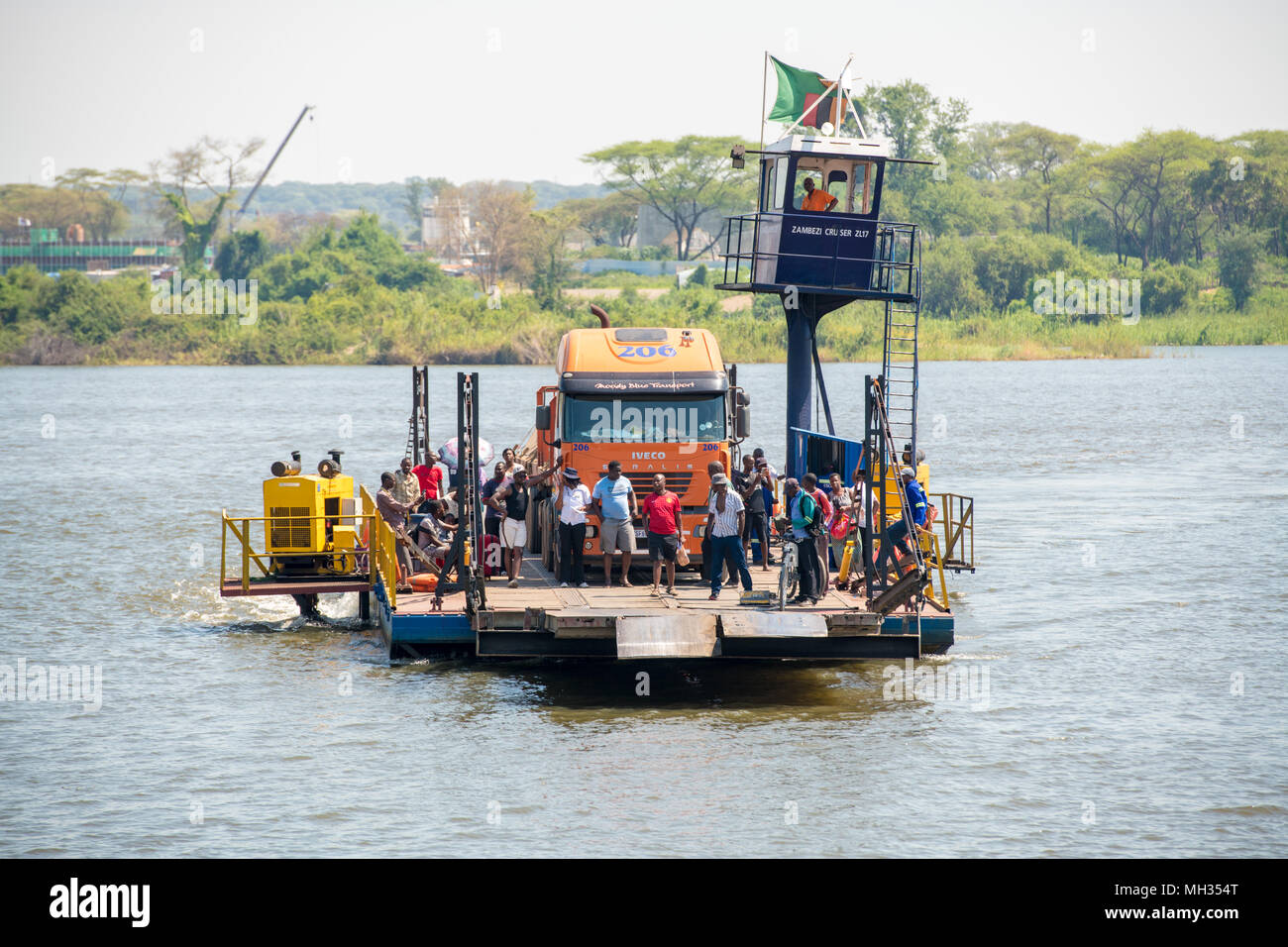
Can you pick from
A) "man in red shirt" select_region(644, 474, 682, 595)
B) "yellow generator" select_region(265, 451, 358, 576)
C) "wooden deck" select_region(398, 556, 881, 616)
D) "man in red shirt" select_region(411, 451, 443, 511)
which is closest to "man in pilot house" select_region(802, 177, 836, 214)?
"wooden deck" select_region(398, 556, 881, 616)

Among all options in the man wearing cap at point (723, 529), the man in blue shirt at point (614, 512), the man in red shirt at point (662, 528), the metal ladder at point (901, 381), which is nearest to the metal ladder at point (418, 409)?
the man in blue shirt at point (614, 512)

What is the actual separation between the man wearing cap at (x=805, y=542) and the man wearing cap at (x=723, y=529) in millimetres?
687

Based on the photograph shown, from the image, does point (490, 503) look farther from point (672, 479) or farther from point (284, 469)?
point (284, 469)

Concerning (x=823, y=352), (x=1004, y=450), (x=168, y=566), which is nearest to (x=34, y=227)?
(x=823, y=352)

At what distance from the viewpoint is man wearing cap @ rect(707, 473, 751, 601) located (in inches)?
688

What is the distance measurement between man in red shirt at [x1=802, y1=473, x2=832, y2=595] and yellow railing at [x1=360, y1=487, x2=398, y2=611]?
16.6 feet

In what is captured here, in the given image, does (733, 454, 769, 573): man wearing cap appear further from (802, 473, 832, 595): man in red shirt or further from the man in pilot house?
the man in pilot house

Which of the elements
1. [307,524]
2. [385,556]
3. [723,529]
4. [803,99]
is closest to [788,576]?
[723,529]

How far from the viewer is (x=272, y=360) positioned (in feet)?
344

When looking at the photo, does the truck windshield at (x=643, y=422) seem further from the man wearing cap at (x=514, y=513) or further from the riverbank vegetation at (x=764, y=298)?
the riverbank vegetation at (x=764, y=298)

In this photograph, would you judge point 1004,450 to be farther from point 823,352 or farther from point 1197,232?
point 1197,232

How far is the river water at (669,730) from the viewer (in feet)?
44.4
